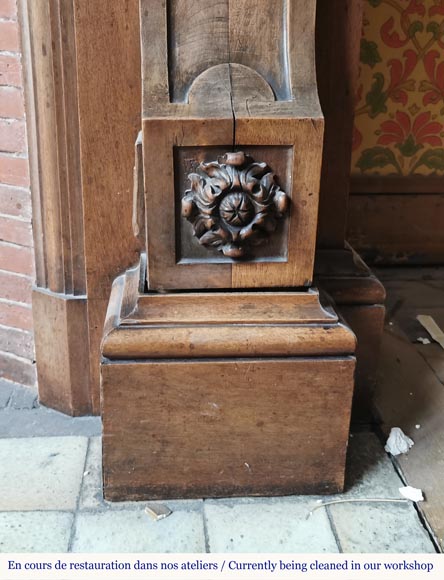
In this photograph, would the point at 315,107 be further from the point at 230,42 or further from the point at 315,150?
the point at 230,42

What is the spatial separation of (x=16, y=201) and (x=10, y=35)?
31cm

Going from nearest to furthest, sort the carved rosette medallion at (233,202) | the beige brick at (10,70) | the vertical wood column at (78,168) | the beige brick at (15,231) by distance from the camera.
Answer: the carved rosette medallion at (233,202)
the vertical wood column at (78,168)
the beige brick at (10,70)
the beige brick at (15,231)

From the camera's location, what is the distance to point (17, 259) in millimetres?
1441

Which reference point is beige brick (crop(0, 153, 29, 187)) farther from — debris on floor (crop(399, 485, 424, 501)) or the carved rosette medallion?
debris on floor (crop(399, 485, 424, 501))

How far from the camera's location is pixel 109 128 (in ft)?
4.04

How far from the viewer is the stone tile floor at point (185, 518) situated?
43.3 inches

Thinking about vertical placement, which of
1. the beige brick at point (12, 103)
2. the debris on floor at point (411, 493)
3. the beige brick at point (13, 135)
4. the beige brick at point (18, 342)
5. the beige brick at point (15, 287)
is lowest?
the debris on floor at point (411, 493)

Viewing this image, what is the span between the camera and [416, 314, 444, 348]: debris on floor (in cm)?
180

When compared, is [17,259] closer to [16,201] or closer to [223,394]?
[16,201]

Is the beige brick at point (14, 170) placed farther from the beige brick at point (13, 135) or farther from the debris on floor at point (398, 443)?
the debris on floor at point (398, 443)

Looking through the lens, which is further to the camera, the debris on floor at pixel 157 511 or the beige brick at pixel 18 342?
the beige brick at pixel 18 342

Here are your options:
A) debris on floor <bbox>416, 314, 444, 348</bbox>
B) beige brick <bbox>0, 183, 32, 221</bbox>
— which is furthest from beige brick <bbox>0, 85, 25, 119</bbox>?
debris on floor <bbox>416, 314, 444, 348</bbox>

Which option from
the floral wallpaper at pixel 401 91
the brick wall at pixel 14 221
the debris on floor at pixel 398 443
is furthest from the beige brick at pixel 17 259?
the floral wallpaper at pixel 401 91

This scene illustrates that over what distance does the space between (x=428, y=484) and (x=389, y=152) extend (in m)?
1.27
